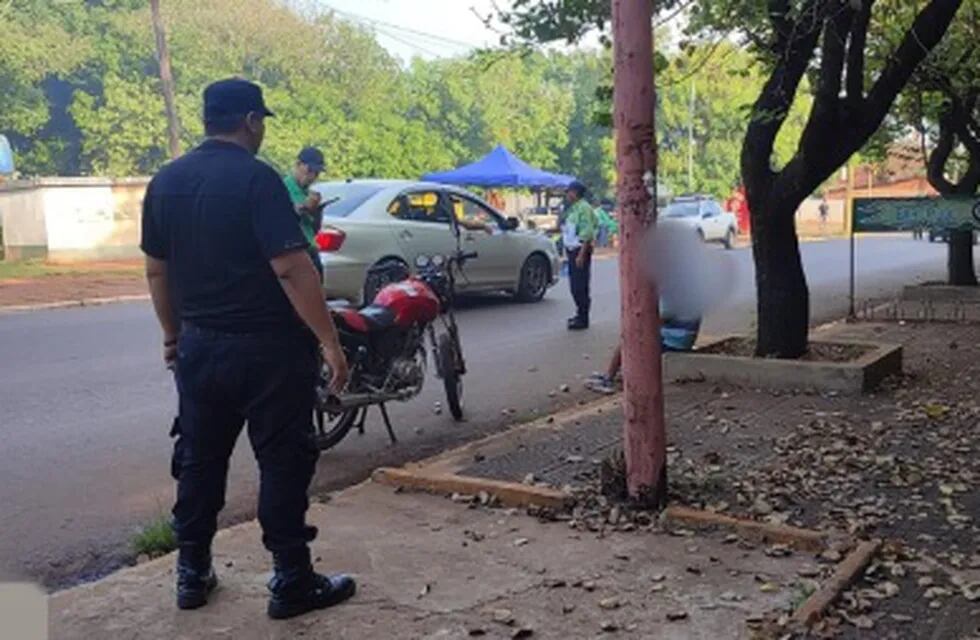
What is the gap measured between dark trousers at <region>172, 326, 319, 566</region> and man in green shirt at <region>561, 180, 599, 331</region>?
27.9 ft

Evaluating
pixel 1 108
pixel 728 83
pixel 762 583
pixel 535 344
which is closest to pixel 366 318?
pixel 762 583

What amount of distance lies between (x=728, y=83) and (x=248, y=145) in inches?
1656

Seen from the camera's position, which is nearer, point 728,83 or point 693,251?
point 693,251

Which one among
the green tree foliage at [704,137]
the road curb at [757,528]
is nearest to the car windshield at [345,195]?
the road curb at [757,528]

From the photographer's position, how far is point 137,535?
5039mm

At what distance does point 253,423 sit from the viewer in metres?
3.82

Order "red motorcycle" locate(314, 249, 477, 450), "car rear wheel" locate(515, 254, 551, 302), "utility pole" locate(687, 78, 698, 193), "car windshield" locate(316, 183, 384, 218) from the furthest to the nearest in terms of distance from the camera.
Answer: "utility pole" locate(687, 78, 698, 193), "car rear wheel" locate(515, 254, 551, 302), "car windshield" locate(316, 183, 384, 218), "red motorcycle" locate(314, 249, 477, 450)

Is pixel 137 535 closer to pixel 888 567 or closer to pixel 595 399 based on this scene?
pixel 888 567

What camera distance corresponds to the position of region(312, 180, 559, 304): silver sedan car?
12320 millimetres

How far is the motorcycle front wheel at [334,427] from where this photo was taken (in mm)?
6602

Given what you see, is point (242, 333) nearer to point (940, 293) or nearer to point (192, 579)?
point (192, 579)

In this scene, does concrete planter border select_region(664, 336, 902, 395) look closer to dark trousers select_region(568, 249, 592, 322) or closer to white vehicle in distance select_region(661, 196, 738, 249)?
dark trousers select_region(568, 249, 592, 322)

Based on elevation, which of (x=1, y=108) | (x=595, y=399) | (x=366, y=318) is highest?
(x=1, y=108)

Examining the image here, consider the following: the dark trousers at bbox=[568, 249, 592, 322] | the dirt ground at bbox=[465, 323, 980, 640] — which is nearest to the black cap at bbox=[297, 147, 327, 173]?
the dirt ground at bbox=[465, 323, 980, 640]
